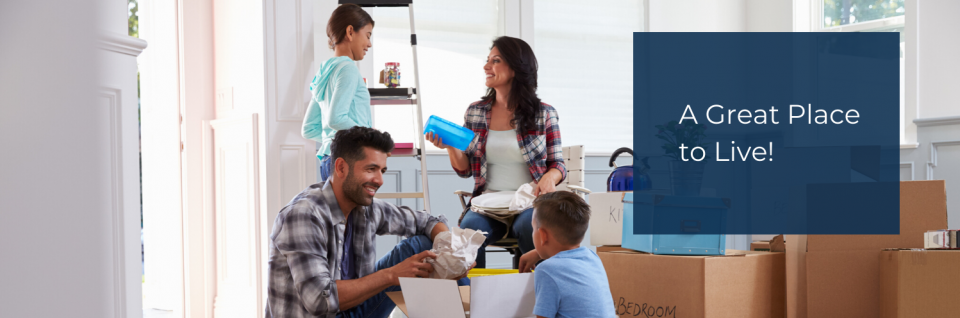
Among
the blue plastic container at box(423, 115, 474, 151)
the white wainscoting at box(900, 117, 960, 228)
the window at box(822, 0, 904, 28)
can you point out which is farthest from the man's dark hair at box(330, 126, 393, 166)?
the window at box(822, 0, 904, 28)

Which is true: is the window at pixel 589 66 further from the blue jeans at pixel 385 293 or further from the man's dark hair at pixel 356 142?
the man's dark hair at pixel 356 142

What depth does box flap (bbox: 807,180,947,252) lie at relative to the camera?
215 centimetres

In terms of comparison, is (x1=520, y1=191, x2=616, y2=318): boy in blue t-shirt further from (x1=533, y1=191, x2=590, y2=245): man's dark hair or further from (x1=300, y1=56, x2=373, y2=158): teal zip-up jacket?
(x1=300, y1=56, x2=373, y2=158): teal zip-up jacket

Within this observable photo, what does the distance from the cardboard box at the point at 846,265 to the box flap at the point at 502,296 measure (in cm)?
109

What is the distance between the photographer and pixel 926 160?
12.6 ft

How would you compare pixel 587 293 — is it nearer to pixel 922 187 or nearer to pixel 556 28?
pixel 922 187

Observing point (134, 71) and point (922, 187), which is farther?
point (922, 187)

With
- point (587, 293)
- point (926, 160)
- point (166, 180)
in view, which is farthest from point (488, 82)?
point (926, 160)

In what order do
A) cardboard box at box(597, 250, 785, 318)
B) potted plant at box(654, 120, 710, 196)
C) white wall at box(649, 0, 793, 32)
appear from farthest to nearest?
white wall at box(649, 0, 793, 32), potted plant at box(654, 120, 710, 196), cardboard box at box(597, 250, 785, 318)

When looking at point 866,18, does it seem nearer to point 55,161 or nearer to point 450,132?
point 450,132

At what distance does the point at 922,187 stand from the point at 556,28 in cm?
259

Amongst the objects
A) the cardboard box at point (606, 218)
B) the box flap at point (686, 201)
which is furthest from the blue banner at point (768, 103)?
the box flap at point (686, 201)

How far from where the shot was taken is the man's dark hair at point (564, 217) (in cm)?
168

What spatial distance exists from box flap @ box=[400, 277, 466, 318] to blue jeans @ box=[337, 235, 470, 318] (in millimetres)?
241
